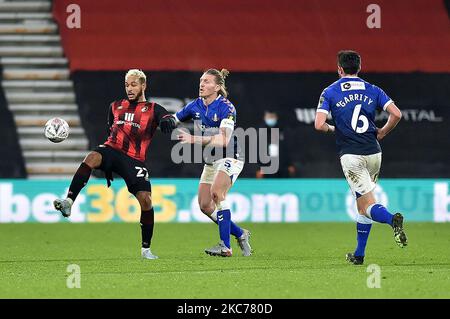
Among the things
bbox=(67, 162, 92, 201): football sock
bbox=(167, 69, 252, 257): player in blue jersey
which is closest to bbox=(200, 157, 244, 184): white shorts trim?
bbox=(167, 69, 252, 257): player in blue jersey

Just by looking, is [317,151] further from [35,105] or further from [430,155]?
[35,105]

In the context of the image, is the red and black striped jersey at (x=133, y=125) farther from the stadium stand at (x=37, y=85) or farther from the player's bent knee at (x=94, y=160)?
the stadium stand at (x=37, y=85)

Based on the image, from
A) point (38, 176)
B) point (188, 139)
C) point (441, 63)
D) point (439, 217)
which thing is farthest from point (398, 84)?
point (188, 139)

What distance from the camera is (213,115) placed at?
10.6 metres

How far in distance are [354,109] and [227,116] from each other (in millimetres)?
1602

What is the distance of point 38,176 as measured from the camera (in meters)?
18.2

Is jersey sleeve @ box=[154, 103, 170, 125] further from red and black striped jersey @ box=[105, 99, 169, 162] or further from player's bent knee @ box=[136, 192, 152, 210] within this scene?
player's bent knee @ box=[136, 192, 152, 210]

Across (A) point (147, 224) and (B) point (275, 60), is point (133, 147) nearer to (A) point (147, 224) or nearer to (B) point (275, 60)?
(A) point (147, 224)

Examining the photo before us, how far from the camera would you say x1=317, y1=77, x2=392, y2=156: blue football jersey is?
9.28 metres

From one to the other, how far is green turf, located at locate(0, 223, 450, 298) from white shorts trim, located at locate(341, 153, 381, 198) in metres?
0.68

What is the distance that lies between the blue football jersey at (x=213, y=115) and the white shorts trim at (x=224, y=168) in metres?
0.06

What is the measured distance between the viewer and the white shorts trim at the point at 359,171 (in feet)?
30.3

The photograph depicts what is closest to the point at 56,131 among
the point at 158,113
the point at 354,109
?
the point at 158,113

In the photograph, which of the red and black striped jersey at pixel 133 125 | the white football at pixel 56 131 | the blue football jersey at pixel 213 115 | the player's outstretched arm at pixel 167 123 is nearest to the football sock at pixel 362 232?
the blue football jersey at pixel 213 115
